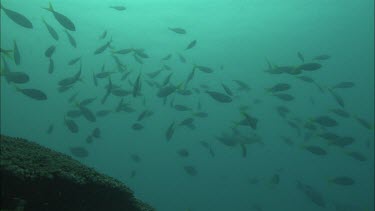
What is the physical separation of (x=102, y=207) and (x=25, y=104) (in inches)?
3585

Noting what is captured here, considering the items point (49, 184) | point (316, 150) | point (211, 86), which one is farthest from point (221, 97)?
point (211, 86)

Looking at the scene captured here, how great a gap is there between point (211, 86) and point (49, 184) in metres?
51.6

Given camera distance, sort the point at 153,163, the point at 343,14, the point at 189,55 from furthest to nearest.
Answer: the point at 153,163 → the point at 189,55 → the point at 343,14

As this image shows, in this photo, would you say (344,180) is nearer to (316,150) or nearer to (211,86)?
(316,150)

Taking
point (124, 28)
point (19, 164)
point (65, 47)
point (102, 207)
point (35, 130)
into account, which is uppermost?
point (19, 164)

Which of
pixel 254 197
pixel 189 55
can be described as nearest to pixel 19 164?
pixel 189 55

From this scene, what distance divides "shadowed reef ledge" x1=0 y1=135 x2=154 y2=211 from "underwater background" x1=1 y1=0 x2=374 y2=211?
456 centimetres

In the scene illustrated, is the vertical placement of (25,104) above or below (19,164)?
below

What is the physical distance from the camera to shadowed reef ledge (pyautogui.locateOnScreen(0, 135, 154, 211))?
158 inches

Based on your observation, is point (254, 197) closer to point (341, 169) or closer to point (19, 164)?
point (341, 169)

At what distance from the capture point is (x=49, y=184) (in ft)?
14.1

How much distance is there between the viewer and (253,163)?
76.9 m

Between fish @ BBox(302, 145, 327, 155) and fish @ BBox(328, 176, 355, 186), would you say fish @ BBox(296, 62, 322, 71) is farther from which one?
fish @ BBox(328, 176, 355, 186)

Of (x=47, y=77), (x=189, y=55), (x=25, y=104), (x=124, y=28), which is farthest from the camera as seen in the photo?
(x=25, y=104)
